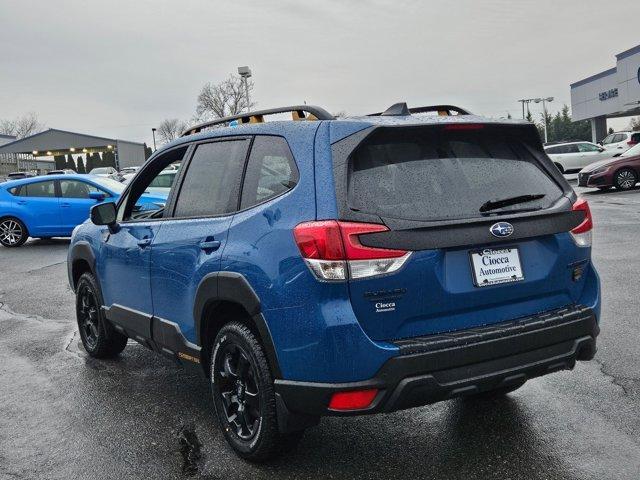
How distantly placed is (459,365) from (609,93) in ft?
183

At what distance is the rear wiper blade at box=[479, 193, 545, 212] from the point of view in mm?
3240

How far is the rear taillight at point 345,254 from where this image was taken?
2900 millimetres

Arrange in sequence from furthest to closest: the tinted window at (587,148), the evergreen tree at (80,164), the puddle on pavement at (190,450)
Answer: the evergreen tree at (80,164) < the tinted window at (587,148) < the puddle on pavement at (190,450)

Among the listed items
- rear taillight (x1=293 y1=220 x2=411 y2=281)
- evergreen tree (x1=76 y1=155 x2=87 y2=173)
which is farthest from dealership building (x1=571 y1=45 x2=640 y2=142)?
evergreen tree (x1=76 y1=155 x2=87 y2=173)

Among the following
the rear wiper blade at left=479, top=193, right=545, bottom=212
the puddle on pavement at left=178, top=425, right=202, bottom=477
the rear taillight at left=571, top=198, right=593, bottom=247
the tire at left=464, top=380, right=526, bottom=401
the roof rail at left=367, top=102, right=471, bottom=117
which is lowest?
the tire at left=464, top=380, right=526, bottom=401

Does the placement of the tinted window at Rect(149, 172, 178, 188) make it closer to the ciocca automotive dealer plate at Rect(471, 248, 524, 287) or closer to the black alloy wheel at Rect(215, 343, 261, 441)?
the black alloy wheel at Rect(215, 343, 261, 441)

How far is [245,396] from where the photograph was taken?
3531 mm

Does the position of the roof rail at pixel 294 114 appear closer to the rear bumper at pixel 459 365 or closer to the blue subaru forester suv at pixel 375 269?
the blue subaru forester suv at pixel 375 269

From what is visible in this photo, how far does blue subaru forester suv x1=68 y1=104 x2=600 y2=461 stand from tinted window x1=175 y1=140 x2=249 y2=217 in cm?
2

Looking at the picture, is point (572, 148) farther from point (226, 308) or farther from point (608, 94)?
point (226, 308)

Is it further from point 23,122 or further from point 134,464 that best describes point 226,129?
point 23,122

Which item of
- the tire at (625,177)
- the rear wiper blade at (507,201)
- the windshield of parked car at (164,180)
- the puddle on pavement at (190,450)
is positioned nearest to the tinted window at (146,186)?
the puddle on pavement at (190,450)

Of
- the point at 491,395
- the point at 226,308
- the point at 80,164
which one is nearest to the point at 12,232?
the point at 226,308

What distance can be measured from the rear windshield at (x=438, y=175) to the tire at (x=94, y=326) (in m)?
3.14
